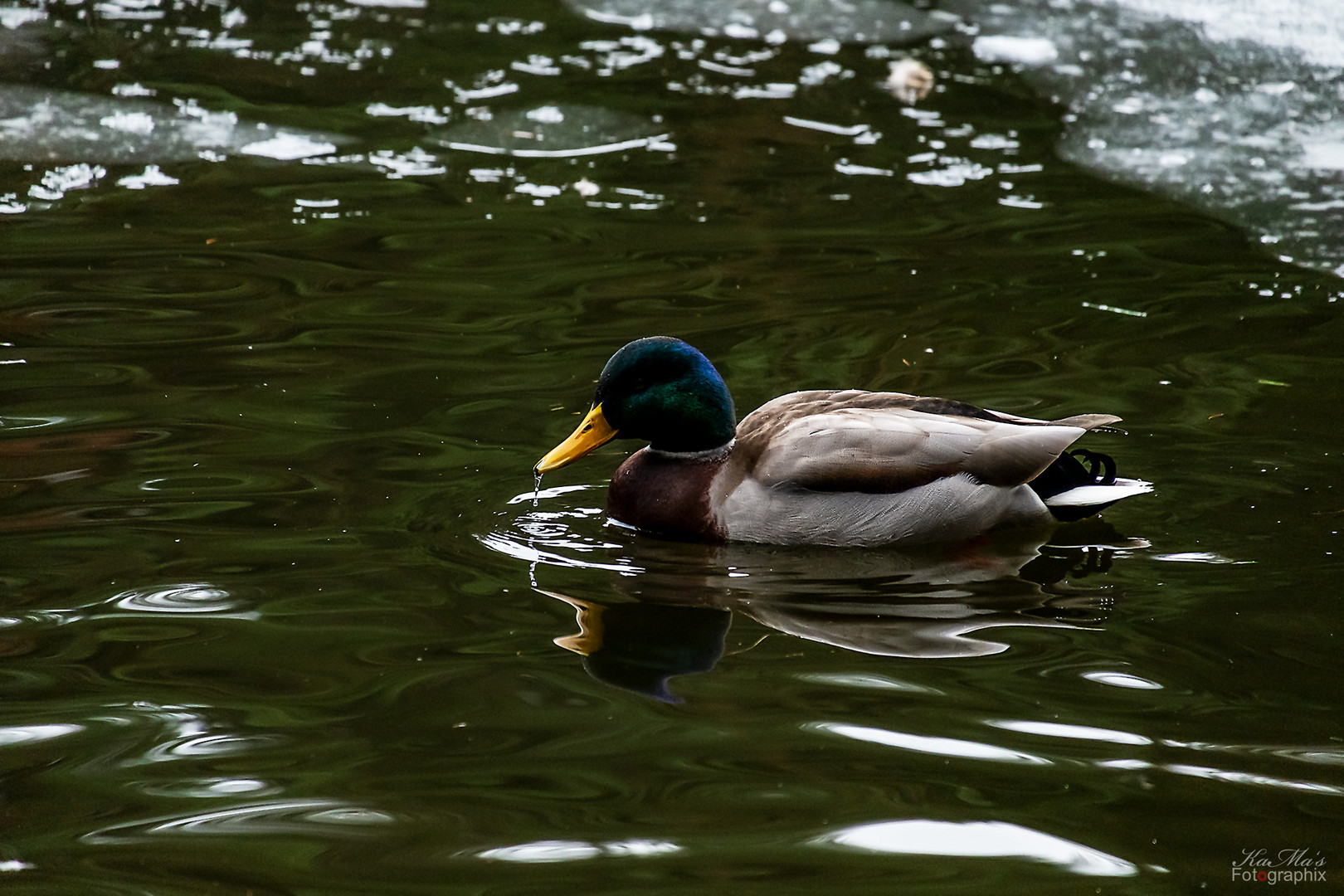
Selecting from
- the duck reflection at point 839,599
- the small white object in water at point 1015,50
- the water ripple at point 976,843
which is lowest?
the duck reflection at point 839,599

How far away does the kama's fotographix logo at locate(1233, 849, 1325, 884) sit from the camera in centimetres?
332

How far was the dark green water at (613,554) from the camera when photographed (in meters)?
3.51

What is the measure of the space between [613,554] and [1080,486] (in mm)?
1619

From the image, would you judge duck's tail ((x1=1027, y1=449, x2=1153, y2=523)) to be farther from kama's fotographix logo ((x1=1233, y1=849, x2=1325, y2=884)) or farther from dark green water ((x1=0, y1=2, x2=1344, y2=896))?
kama's fotographix logo ((x1=1233, y1=849, x2=1325, y2=884))

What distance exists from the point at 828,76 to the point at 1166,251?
10.8ft

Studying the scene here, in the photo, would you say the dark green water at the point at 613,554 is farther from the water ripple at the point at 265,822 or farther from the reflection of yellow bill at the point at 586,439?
the reflection of yellow bill at the point at 586,439

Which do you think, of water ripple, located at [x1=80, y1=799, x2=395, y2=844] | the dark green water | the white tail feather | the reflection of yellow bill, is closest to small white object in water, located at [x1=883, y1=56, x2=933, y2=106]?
the dark green water

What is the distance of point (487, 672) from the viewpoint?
4266 mm

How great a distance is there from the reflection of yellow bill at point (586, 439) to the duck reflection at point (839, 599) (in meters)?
0.37

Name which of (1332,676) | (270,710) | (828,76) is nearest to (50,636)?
(270,710)

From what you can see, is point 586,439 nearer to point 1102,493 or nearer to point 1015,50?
point 1102,493

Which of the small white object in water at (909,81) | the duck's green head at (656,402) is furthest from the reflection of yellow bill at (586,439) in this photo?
the small white object in water at (909,81)

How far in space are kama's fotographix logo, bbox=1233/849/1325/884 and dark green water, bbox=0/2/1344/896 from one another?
0.12 ft

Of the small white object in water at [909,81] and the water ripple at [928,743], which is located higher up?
the small white object in water at [909,81]
